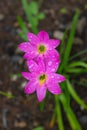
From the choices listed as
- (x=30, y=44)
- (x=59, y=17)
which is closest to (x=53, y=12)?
(x=59, y=17)

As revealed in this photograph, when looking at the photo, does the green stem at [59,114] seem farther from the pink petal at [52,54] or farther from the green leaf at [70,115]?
the pink petal at [52,54]

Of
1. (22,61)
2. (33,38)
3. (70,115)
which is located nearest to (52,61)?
(33,38)

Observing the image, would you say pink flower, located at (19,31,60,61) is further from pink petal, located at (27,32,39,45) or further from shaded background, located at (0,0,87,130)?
shaded background, located at (0,0,87,130)

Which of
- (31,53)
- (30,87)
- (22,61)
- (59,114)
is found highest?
(31,53)

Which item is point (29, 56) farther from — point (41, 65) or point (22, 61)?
point (22, 61)

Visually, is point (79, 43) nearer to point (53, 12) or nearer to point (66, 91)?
point (53, 12)

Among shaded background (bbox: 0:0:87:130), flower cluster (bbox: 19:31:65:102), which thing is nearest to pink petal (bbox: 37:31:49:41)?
flower cluster (bbox: 19:31:65:102)
